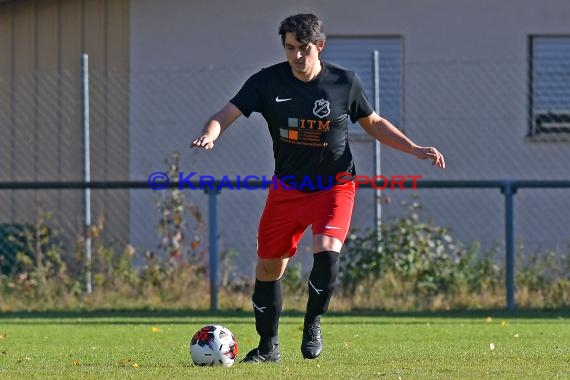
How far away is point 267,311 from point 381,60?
7.76 meters

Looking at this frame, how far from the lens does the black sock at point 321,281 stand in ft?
23.5

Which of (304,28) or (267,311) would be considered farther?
(267,311)

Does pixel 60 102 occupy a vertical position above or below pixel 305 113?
above

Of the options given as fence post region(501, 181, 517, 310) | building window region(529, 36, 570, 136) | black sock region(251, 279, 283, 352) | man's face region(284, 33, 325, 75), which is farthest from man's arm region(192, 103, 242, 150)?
building window region(529, 36, 570, 136)

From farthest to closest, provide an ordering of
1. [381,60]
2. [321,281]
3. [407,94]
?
[381,60] → [407,94] → [321,281]

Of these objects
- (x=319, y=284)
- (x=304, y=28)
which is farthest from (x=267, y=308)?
(x=304, y=28)

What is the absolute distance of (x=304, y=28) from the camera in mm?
7020

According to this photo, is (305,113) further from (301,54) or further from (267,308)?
(267,308)

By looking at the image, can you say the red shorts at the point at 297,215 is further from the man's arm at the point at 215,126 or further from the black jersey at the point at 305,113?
the man's arm at the point at 215,126

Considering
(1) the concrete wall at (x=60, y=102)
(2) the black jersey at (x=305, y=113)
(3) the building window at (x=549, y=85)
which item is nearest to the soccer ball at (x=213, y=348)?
(2) the black jersey at (x=305, y=113)

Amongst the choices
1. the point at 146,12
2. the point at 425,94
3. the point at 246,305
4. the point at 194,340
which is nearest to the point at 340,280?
the point at 246,305

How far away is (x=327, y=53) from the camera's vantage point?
1470 cm

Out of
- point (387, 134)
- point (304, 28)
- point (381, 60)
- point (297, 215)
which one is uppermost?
point (381, 60)

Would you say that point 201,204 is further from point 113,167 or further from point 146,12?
point 146,12
